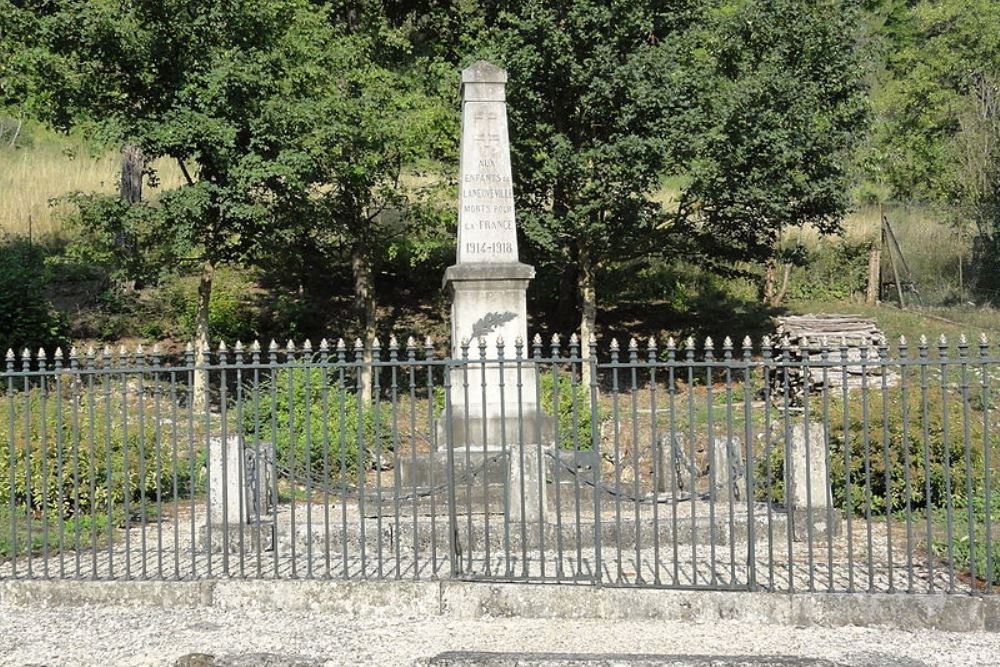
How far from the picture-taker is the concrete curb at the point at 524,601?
6715 millimetres

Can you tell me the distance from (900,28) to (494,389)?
141 feet

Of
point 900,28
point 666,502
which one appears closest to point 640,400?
point 666,502

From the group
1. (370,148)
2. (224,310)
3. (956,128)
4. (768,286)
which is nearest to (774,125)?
(768,286)

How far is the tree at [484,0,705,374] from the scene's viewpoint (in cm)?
1869

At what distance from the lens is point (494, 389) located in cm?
1130

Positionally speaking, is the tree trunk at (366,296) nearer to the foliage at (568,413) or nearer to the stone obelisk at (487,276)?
the foliage at (568,413)

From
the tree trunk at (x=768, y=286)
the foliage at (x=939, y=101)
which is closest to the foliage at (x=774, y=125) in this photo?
the tree trunk at (x=768, y=286)

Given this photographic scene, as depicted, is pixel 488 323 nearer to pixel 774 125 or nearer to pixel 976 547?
pixel 976 547

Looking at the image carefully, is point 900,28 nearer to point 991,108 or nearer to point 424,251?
point 991,108

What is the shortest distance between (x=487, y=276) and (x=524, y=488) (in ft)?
12.4

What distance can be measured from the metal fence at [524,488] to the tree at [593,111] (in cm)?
661

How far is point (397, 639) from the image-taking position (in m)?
6.50

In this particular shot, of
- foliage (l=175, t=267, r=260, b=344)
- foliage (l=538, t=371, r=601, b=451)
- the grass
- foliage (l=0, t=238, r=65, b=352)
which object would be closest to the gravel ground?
foliage (l=538, t=371, r=601, b=451)

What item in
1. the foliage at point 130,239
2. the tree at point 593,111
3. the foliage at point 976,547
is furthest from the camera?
the tree at point 593,111
